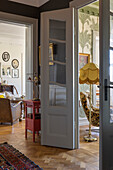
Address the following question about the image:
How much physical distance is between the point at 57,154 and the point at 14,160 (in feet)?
2.39

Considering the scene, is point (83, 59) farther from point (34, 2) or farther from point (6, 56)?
point (6, 56)

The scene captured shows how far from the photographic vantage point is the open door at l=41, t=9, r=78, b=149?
3.58 metres

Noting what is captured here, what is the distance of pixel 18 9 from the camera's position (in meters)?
4.48

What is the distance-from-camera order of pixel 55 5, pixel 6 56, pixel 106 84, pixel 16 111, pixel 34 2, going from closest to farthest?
1. pixel 106 84
2. pixel 55 5
3. pixel 34 2
4. pixel 16 111
5. pixel 6 56

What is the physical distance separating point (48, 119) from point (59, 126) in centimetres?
26

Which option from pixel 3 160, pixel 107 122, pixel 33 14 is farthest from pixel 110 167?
pixel 33 14

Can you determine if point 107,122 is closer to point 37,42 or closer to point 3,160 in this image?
point 3,160

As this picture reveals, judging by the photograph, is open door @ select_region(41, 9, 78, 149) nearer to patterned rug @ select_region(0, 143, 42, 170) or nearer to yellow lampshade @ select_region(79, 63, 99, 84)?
yellow lampshade @ select_region(79, 63, 99, 84)

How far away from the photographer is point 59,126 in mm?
3682

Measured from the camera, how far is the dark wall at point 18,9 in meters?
4.29

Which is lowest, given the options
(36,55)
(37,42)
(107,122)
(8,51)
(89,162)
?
(89,162)

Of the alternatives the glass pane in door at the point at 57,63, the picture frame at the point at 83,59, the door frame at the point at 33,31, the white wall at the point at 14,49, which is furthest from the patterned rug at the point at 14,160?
the white wall at the point at 14,49

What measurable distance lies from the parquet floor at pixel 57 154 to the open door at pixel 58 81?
0.22 meters

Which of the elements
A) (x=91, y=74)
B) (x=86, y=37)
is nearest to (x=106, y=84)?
→ (x=91, y=74)
